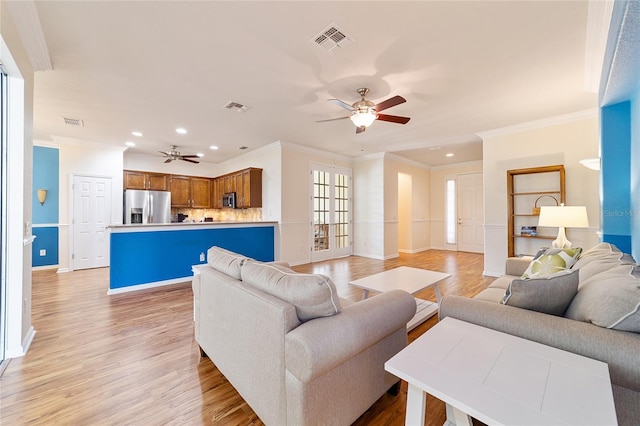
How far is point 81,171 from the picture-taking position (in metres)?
5.48

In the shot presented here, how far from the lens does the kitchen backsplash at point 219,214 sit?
6.77m

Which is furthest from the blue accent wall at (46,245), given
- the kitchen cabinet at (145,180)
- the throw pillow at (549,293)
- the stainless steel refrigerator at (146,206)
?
the throw pillow at (549,293)

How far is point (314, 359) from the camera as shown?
1.11 m

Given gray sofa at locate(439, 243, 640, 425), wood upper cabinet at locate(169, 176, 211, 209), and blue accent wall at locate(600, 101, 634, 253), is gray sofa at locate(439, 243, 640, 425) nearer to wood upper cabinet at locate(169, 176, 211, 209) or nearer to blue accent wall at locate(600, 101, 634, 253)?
blue accent wall at locate(600, 101, 634, 253)

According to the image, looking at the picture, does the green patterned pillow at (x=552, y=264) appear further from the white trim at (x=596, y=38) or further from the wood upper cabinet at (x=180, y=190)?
the wood upper cabinet at (x=180, y=190)

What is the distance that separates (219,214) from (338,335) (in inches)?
298

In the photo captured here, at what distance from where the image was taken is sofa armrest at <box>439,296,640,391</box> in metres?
1.02

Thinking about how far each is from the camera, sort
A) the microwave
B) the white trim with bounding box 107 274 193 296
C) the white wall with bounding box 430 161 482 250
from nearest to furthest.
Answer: the white trim with bounding box 107 274 193 296
the microwave
the white wall with bounding box 430 161 482 250

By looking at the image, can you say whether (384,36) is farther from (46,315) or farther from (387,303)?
(46,315)

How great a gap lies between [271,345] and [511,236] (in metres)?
4.85

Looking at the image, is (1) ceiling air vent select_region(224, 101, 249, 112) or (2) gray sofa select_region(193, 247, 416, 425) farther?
(1) ceiling air vent select_region(224, 101, 249, 112)

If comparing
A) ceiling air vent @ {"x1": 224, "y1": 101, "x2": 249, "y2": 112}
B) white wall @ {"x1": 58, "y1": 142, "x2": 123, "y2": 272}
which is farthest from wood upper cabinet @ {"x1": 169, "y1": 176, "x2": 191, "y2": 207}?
ceiling air vent @ {"x1": 224, "y1": 101, "x2": 249, "y2": 112}

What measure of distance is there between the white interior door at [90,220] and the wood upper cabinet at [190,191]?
1.52 meters

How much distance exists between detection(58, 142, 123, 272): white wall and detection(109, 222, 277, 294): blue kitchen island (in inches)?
99.6
